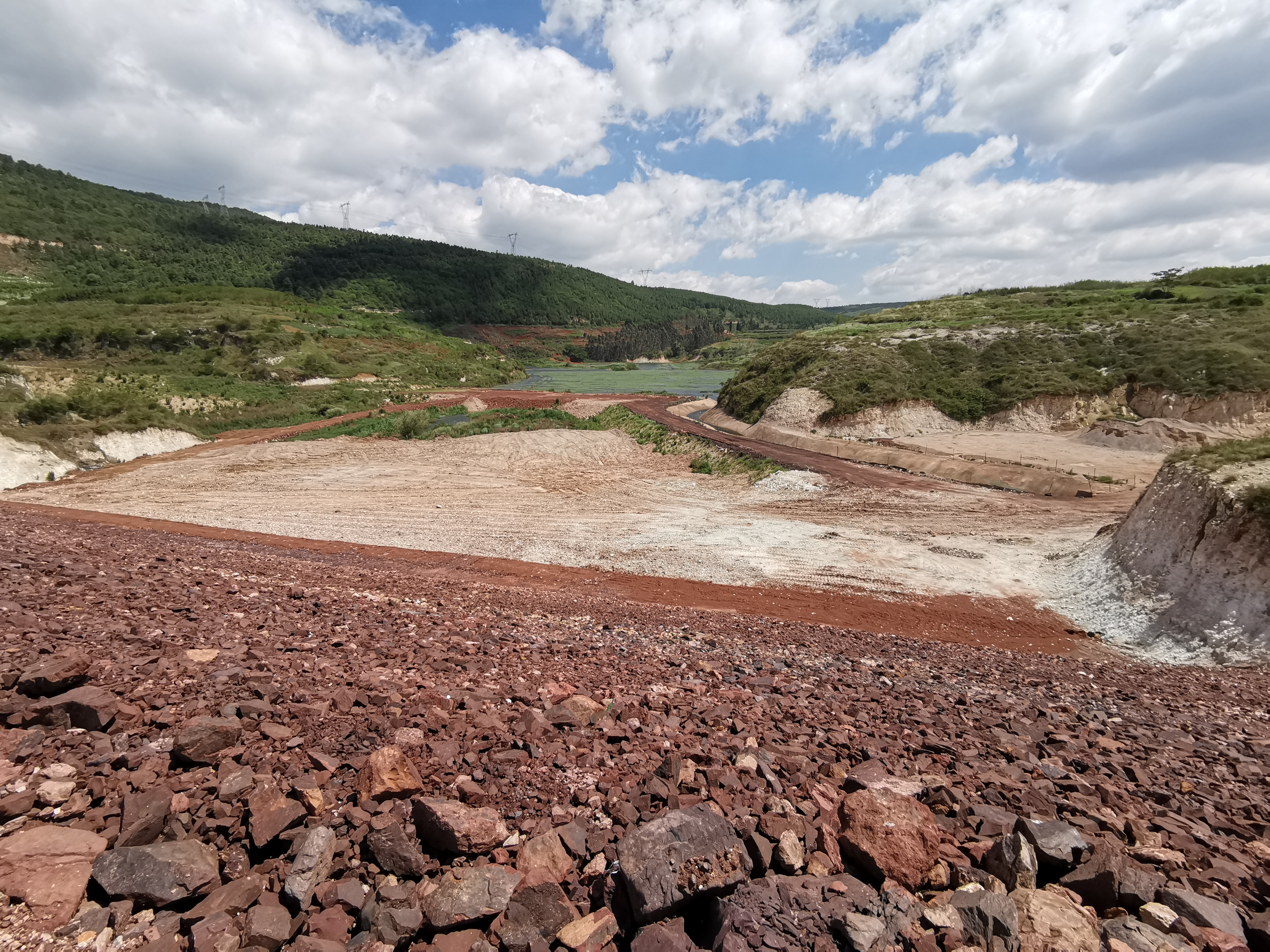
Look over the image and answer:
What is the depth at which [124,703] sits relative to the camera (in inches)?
174

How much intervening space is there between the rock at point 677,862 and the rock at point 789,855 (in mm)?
229

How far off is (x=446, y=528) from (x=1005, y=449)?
101 feet

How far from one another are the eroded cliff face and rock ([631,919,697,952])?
12.9 metres

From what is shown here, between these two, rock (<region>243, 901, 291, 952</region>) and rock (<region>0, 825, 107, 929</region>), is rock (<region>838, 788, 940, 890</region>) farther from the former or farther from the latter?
rock (<region>0, 825, 107, 929</region>)

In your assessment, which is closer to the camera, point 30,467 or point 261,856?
point 261,856

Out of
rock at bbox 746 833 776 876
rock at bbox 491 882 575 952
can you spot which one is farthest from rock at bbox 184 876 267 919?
rock at bbox 746 833 776 876

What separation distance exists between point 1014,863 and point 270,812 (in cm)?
453

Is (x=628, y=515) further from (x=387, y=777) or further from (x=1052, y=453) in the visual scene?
(x=1052, y=453)

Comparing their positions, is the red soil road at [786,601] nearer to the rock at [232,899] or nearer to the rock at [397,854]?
the rock at [397,854]

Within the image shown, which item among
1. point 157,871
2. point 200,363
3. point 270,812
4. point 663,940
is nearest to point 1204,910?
point 663,940

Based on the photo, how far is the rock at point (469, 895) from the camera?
3.01 meters

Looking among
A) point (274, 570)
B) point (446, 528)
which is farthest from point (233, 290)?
point (274, 570)

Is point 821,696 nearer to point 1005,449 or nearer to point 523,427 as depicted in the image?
point 1005,449

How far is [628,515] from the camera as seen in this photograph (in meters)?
22.4
